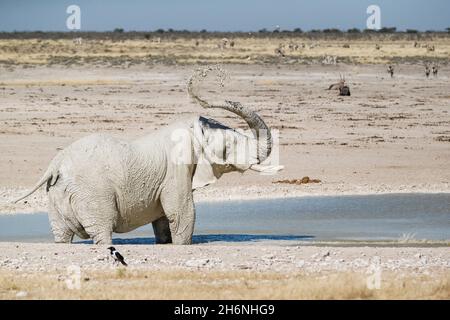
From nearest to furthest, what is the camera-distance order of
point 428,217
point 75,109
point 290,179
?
1. point 428,217
2. point 290,179
3. point 75,109

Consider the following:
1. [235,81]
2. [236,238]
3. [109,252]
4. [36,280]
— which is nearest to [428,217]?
[236,238]

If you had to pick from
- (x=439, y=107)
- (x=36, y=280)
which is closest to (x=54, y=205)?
(x=36, y=280)

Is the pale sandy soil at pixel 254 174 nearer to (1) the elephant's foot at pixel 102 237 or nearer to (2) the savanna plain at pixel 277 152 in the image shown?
(2) the savanna plain at pixel 277 152

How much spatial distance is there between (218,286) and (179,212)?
3554 millimetres

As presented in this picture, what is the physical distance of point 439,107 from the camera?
3488cm

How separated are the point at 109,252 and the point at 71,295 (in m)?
2.20

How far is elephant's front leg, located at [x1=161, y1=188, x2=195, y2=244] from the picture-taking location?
1427 cm

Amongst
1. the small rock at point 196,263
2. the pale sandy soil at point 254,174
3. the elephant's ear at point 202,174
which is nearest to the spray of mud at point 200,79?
the elephant's ear at point 202,174

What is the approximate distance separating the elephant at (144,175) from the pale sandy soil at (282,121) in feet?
14.0

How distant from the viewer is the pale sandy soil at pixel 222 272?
10.3m

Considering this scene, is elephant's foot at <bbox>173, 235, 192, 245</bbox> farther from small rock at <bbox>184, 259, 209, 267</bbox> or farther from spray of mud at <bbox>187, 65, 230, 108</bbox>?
small rock at <bbox>184, 259, 209, 267</bbox>

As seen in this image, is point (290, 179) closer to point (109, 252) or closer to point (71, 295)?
point (109, 252)
